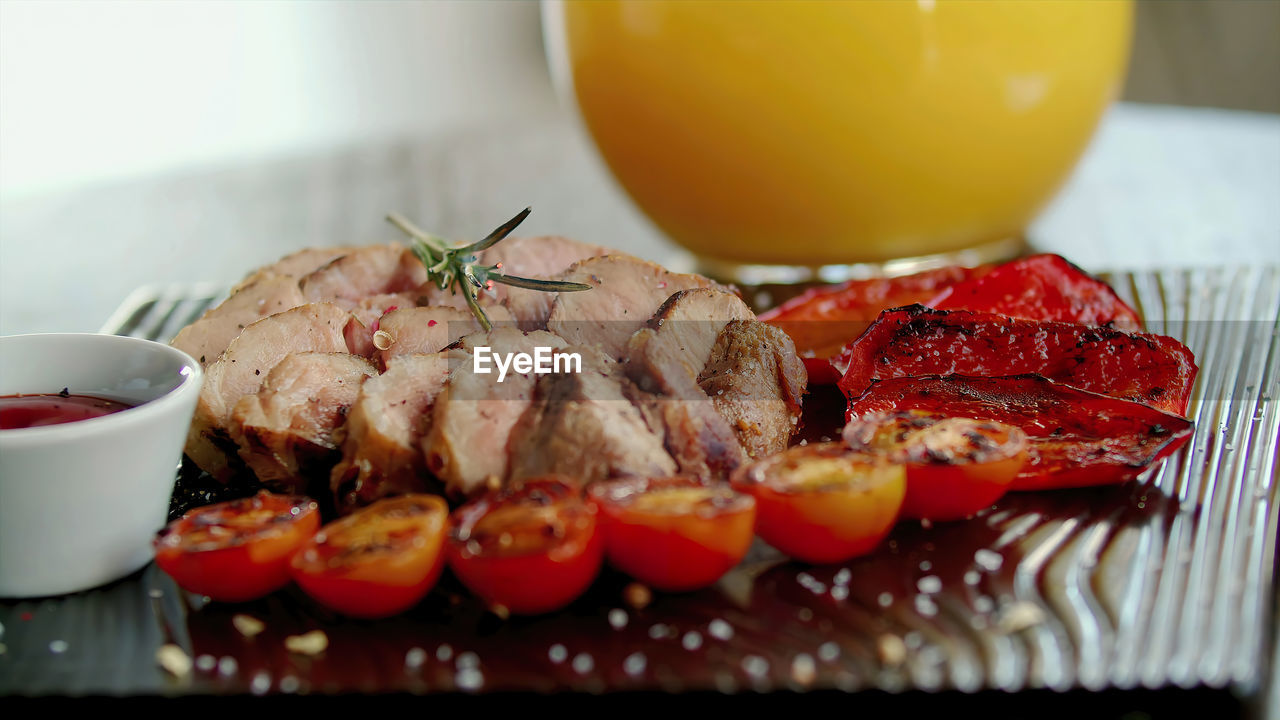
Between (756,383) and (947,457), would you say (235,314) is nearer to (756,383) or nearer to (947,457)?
(756,383)

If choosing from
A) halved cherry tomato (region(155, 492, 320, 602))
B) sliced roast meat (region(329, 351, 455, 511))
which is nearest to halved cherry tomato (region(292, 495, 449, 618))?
halved cherry tomato (region(155, 492, 320, 602))

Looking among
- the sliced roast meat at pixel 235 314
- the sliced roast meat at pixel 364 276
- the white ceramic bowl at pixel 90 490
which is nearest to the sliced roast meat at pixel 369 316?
the sliced roast meat at pixel 364 276

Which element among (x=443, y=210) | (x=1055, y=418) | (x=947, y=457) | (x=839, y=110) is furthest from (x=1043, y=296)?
(x=443, y=210)

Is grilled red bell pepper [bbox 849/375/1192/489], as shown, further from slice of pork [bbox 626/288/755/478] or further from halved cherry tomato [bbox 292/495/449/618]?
halved cherry tomato [bbox 292/495/449/618]

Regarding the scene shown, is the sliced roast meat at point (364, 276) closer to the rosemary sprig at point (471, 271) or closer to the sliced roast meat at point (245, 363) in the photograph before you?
the rosemary sprig at point (471, 271)

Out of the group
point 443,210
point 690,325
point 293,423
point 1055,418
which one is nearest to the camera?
point 293,423
